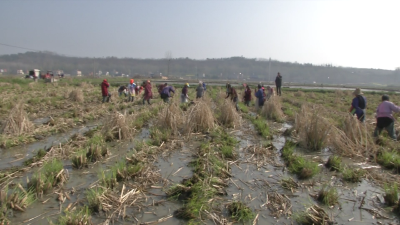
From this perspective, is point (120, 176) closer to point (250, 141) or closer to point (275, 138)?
point (250, 141)

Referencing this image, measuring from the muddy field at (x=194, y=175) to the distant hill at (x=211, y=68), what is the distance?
123m

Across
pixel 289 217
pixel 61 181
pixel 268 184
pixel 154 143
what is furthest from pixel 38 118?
pixel 289 217

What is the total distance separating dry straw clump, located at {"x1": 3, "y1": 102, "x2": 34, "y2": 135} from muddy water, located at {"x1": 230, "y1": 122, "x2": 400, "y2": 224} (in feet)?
21.5

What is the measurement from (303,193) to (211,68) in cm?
16429

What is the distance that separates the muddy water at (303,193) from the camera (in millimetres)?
4355

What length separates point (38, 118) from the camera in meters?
12.5

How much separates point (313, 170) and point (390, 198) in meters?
1.44

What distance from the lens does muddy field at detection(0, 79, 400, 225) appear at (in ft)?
14.0

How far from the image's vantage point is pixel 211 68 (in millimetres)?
167125

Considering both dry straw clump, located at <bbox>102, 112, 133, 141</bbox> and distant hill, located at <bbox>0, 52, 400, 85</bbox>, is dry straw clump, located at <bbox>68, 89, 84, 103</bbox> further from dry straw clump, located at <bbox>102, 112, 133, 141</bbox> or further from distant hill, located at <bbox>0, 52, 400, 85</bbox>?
distant hill, located at <bbox>0, 52, 400, 85</bbox>

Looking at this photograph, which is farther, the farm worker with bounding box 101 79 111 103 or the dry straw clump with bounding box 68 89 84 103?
the dry straw clump with bounding box 68 89 84 103

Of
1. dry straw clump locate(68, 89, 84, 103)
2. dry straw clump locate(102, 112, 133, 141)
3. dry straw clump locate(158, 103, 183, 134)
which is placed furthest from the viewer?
dry straw clump locate(68, 89, 84, 103)

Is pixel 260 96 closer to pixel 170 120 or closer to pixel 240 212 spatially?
pixel 170 120

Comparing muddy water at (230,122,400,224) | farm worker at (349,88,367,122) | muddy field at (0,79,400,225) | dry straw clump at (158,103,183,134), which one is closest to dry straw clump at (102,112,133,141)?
muddy field at (0,79,400,225)
